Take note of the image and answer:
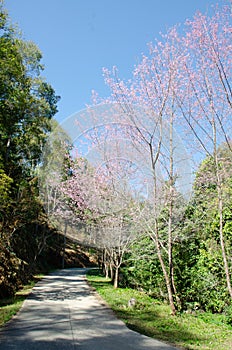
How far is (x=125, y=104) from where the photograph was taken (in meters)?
7.08

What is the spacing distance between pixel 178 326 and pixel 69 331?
209 cm

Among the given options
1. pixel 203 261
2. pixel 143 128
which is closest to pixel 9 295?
pixel 203 261

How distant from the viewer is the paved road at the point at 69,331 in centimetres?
425

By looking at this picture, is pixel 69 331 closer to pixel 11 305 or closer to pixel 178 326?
pixel 178 326

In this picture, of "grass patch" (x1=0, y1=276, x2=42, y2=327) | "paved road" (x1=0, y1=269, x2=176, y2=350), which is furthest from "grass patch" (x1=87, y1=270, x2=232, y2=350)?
"grass patch" (x1=0, y1=276, x2=42, y2=327)

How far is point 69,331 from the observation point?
5.01 m

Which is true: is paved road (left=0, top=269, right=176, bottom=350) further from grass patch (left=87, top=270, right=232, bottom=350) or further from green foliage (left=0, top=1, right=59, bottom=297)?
green foliage (left=0, top=1, right=59, bottom=297)

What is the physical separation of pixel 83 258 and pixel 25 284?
69.3 ft

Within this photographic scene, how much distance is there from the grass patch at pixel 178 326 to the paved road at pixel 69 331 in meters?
0.30

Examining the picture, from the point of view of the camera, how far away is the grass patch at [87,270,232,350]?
15.3 ft

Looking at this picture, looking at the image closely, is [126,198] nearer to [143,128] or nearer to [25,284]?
[143,128]

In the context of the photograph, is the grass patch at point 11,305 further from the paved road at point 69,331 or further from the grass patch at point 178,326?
the grass patch at point 178,326

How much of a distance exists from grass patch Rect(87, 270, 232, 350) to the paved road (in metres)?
0.30

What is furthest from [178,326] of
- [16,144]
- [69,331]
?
[16,144]
